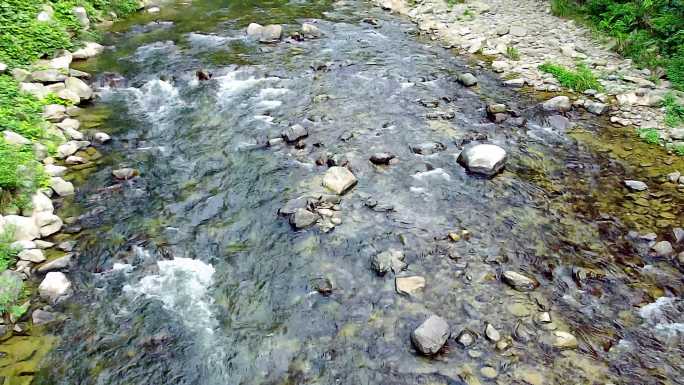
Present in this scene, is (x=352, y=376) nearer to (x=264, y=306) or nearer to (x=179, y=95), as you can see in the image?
(x=264, y=306)

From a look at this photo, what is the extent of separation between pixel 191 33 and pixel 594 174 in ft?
35.2

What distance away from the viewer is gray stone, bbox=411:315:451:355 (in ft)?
16.5

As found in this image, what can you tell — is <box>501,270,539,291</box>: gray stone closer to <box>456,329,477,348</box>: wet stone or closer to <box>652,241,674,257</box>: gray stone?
<box>456,329,477,348</box>: wet stone

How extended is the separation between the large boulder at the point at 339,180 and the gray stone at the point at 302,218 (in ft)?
2.27

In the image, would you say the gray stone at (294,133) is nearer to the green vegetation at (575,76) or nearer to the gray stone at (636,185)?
the gray stone at (636,185)

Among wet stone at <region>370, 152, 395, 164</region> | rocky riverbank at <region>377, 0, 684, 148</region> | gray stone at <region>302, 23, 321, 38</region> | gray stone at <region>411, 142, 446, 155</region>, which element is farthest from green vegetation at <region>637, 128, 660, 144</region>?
gray stone at <region>302, 23, 321, 38</region>

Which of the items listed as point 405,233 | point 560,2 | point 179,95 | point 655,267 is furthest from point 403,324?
point 560,2

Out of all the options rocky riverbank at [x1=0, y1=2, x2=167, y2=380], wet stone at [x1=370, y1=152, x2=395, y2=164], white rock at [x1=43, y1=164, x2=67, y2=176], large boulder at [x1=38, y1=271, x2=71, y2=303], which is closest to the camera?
rocky riverbank at [x1=0, y1=2, x2=167, y2=380]

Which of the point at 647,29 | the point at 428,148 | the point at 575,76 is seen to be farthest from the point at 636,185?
the point at 647,29

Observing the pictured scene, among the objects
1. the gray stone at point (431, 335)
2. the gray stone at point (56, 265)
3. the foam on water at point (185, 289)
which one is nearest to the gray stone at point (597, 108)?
the gray stone at point (431, 335)

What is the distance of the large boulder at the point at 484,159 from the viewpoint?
772 centimetres

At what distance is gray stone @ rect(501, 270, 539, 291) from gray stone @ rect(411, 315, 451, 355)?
3.71 feet

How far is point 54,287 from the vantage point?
5730 millimetres

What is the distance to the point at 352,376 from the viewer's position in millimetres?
4895
